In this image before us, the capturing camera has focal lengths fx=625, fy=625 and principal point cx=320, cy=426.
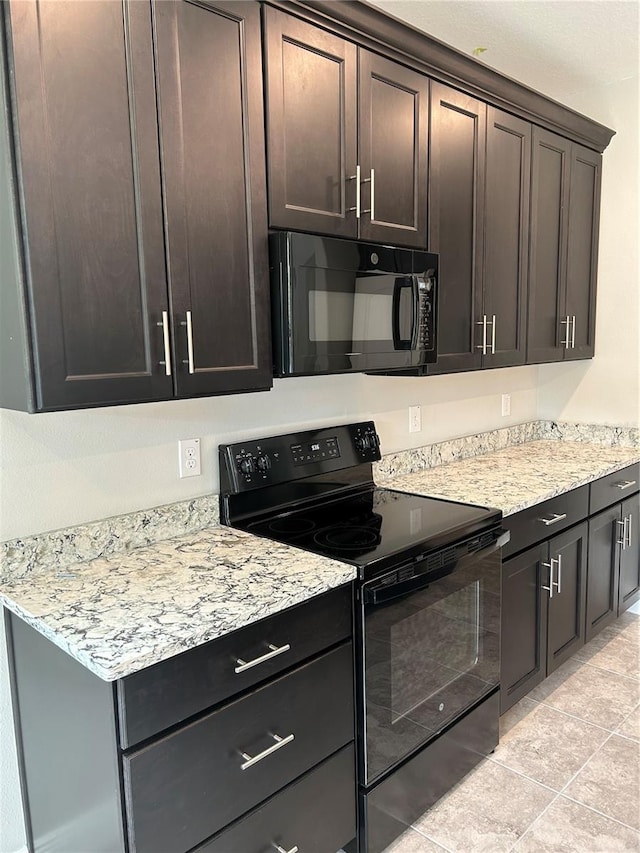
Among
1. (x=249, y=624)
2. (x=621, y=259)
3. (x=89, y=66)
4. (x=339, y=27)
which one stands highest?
(x=339, y=27)

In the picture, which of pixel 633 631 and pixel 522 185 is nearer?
pixel 522 185

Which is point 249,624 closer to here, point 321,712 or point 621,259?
point 321,712

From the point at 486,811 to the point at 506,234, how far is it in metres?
2.11

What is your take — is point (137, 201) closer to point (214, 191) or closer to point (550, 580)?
point (214, 191)

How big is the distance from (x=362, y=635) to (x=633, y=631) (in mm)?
2119

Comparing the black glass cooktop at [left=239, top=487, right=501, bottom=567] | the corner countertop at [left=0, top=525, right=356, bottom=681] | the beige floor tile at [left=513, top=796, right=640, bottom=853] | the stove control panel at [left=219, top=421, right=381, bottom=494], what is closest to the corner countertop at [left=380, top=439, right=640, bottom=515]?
the black glass cooktop at [left=239, top=487, right=501, bottom=567]

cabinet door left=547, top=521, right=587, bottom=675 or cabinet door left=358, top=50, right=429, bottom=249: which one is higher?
cabinet door left=358, top=50, right=429, bottom=249

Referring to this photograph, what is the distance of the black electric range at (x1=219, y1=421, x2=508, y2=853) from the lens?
1700 mm

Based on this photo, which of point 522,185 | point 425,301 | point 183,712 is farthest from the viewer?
point 522,185

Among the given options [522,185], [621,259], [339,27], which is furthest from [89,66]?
[621,259]

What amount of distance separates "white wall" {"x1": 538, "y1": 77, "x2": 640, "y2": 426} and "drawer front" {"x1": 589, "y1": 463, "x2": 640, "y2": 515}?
36cm

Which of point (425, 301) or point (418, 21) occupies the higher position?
point (418, 21)

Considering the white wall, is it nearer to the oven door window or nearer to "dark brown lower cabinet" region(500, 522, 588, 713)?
"dark brown lower cabinet" region(500, 522, 588, 713)

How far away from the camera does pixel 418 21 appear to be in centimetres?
236
